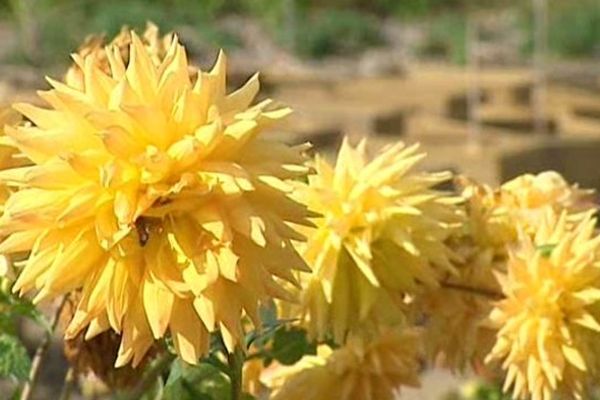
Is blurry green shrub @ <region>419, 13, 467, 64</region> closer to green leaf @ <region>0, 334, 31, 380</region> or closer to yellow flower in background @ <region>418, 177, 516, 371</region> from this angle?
yellow flower in background @ <region>418, 177, 516, 371</region>

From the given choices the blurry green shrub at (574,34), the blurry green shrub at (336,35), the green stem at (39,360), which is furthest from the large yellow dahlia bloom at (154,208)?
the blurry green shrub at (336,35)

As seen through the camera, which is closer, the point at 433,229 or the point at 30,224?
the point at 30,224

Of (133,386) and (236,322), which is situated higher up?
(236,322)

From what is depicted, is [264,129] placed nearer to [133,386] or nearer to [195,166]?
[195,166]

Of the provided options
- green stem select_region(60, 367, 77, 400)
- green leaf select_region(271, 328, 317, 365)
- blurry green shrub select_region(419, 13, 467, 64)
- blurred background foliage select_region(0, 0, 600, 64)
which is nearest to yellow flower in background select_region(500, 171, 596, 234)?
green leaf select_region(271, 328, 317, 365)

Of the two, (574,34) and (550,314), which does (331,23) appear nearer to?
(574,34)

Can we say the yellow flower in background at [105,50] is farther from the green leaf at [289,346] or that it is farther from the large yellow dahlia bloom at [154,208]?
the green leaf at [289,346]

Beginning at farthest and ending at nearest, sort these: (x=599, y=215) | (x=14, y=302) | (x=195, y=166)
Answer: (x=599, y=215) < (x=14, y=302) < (x=195, y=166)

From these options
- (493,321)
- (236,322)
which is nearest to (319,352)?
(493,321)
